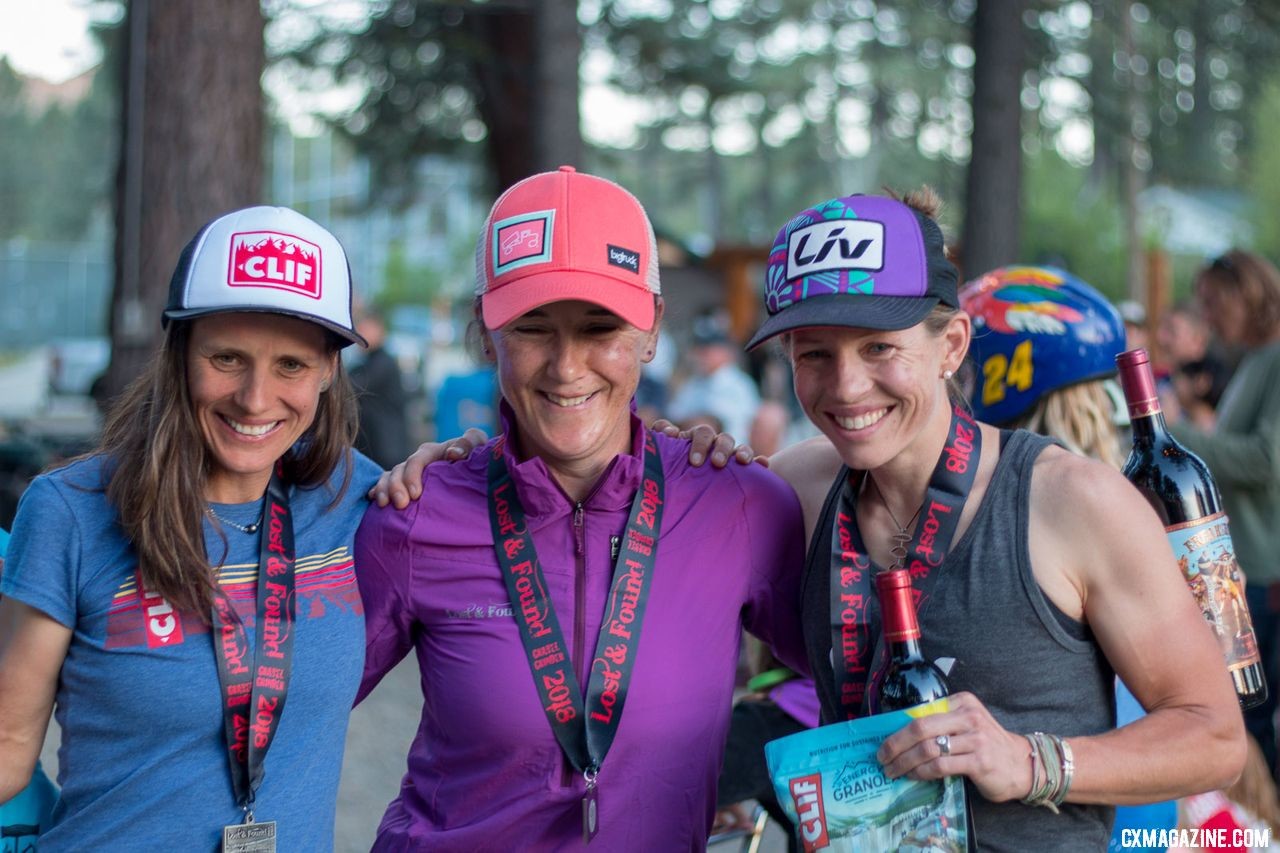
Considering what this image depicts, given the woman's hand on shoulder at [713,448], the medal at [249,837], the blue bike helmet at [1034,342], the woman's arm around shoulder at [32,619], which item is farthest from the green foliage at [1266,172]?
the woman's arm around shoulder at [32,619]

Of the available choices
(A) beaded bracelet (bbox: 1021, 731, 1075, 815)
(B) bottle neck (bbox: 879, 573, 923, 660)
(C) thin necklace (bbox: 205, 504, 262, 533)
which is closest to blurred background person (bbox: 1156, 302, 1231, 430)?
(A) beaded bracelet (bbox: 1021, 731, 1075, 815)

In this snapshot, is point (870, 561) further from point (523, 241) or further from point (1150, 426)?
point (523, 241)

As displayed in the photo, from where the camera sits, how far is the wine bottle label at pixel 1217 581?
101 inches

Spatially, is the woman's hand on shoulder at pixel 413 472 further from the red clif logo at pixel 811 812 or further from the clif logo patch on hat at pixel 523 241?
the red clif logo at pixel 811 812

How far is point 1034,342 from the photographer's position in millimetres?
3295

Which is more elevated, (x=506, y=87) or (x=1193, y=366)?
(x=506, y=87)

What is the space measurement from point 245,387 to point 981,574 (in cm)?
151

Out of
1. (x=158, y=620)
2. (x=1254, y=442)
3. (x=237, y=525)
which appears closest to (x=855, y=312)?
(x=237, y=525)

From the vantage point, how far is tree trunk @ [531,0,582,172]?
9.53 metres

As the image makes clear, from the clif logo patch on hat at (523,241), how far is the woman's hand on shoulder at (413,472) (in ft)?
1.52

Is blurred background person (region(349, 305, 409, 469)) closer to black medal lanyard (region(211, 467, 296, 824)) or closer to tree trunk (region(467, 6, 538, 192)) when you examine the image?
tree trunk (region(467, 6, 538, 192))

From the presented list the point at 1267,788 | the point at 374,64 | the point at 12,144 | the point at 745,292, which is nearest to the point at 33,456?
the point at 374,64

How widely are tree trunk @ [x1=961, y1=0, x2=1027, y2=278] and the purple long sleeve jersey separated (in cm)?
957

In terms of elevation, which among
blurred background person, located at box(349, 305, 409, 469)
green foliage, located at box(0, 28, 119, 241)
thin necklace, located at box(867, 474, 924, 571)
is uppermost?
green foliage, located at box(0, 28, 119, 241)
